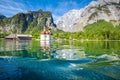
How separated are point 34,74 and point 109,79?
289 inches

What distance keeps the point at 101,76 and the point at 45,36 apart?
110 meters

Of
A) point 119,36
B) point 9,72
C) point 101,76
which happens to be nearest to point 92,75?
point 101,76

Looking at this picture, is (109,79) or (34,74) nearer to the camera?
(109,79)

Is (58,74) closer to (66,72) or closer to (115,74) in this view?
(66,72)

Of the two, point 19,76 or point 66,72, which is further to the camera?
point 66,72

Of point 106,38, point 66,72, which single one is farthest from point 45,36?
point 66,72

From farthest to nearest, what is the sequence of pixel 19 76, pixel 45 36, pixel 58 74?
pixel 45 36 → pixel 58 74 → pixel 19 76

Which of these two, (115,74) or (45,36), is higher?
(45,36)

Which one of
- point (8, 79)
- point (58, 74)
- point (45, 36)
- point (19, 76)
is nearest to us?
point (8, 79)

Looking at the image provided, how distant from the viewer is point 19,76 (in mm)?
18953

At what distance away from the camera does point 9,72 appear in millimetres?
20531

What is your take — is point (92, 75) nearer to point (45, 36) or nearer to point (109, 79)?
point (109, 79)

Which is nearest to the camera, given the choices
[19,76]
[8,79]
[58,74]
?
[8,79]

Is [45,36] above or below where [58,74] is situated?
above
